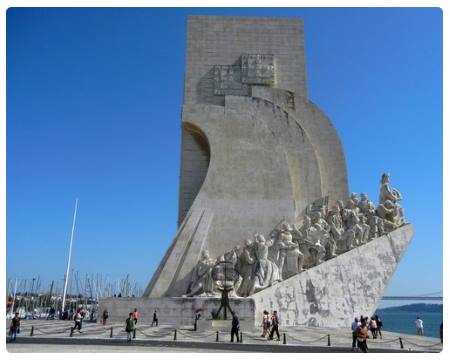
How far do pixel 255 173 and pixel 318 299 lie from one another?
14.3ft

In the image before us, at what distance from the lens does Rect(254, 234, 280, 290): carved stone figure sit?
11500mm

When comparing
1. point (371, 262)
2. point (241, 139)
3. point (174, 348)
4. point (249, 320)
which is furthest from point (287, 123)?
point (174, 348)

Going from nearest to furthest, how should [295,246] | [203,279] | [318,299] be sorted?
1. [318,299]
2. [203,279]
3. [295,246]

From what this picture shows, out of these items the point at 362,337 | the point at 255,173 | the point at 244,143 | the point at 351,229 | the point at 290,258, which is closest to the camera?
the point at 362,337

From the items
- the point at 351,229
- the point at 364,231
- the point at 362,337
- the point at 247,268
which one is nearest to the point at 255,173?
the point at 247,268

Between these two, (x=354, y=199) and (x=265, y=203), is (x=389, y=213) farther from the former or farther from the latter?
(x=265, y=203)

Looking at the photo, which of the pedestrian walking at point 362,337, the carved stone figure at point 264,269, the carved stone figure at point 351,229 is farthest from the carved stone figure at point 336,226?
the pedestrian walking at point 362,337

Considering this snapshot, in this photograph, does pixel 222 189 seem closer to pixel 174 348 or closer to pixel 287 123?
pixel 287 123

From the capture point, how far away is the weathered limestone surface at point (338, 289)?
444 inches

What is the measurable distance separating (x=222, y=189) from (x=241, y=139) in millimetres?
1834

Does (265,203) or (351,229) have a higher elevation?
(265,203)

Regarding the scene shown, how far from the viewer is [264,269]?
38.3 feet

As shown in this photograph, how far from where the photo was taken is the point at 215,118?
47.9ft

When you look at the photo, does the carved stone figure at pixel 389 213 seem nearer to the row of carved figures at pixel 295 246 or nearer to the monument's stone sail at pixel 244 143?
the row of carved figures at pixel 295 246
